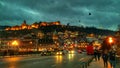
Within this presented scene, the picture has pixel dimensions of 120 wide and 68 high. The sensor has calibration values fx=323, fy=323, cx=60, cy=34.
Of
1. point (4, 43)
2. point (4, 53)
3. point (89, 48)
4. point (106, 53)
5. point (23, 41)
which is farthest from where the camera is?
point (23, 41)

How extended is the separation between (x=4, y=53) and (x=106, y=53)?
4867 centimetres

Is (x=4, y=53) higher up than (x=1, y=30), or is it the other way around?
(x=1, y=30)

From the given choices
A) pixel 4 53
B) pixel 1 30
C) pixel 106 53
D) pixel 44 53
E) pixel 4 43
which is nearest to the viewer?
pixel 106 53

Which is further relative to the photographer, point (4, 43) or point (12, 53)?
point (4, 43)

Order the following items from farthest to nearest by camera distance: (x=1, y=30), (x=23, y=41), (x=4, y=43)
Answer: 1. (x=23, y=41)
2. (x=1, y=30)
3. (x=4, y=43)

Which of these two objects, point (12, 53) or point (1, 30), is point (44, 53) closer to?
point (12, 53)

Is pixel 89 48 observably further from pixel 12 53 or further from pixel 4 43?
pixel 4 43

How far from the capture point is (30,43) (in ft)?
614

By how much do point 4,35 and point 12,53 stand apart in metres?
108

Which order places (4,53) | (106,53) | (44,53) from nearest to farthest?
(106,53), (4,53), (44,53)

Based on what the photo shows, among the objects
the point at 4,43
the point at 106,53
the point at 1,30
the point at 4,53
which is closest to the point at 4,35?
the point at 1,30

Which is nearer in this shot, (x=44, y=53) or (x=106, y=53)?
(x=106, y=53)

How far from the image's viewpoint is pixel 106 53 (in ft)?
101

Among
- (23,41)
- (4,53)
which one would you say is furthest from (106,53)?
(23,41)
